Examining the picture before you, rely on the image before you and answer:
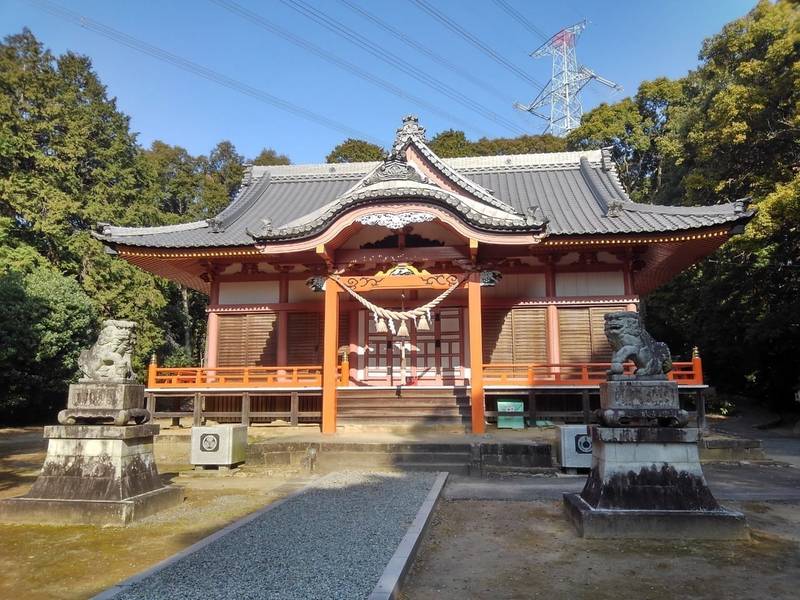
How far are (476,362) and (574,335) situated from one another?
392 centimetres

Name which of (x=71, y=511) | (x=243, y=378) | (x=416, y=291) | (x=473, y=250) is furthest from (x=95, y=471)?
(x=416, y=291)

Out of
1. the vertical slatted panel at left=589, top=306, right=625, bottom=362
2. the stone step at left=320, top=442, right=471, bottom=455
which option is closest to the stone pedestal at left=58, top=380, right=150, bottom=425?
the stone step at left=320, top=442, right=471, bottom=455

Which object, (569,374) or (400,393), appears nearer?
(569,374)

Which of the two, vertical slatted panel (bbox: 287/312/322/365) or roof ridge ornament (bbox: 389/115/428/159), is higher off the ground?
roof ridge ornament (bbox: 389/115/428/159)

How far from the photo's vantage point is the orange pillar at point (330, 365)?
43.2ft

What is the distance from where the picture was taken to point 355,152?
4112 cm

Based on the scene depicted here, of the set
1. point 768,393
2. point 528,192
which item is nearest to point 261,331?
point 528,192

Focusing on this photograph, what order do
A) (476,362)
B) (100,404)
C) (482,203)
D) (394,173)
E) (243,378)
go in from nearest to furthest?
(100,404) → (476,362) → (394,173) → (243,378) → (482,203)

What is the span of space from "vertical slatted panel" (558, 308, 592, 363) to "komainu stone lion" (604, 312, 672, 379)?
813 cm

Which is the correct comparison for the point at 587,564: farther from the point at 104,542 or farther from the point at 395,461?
the point at 395,461

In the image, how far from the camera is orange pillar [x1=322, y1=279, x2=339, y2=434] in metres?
13.2

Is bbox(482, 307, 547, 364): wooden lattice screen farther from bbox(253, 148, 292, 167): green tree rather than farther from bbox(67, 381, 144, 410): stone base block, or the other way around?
bbox(253, 148, 292, 167): green tree

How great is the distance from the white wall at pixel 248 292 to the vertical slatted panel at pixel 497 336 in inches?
252

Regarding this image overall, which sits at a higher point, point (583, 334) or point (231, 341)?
point (583, 334)
